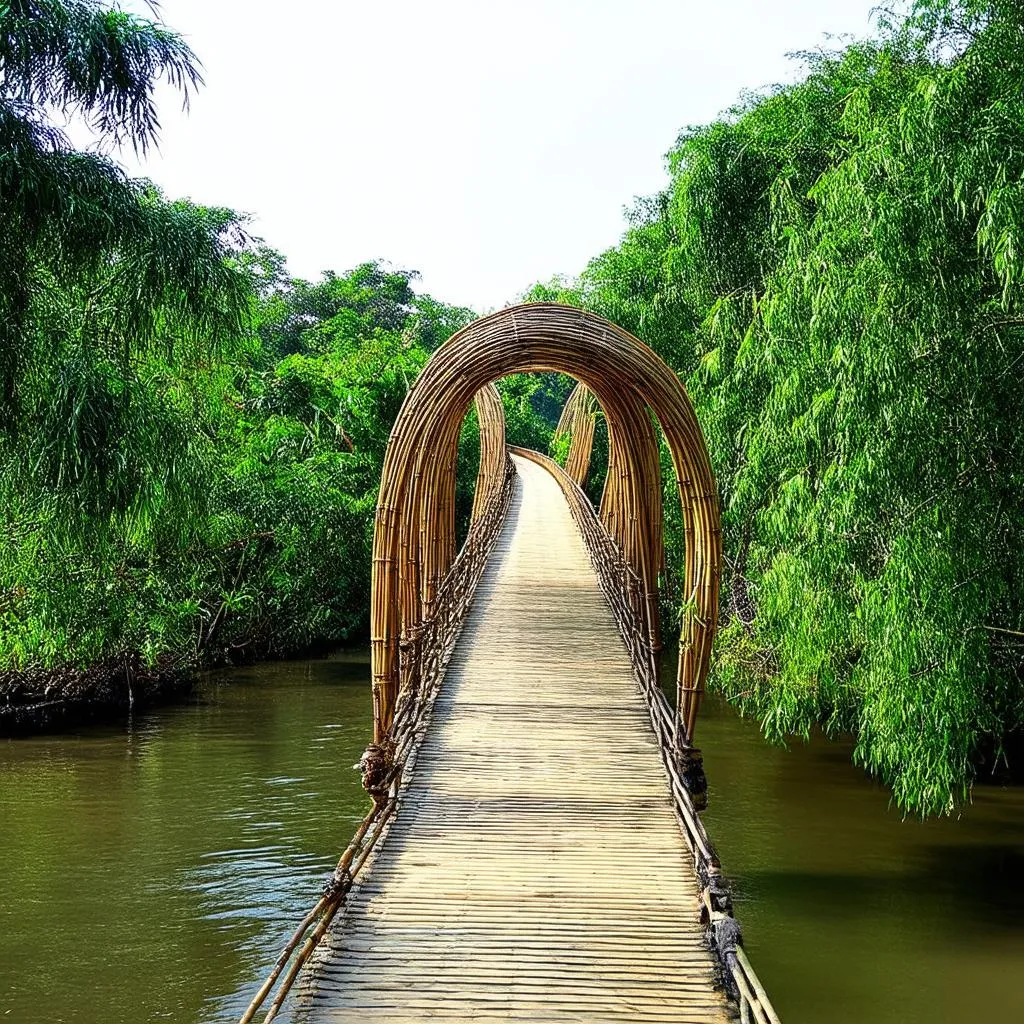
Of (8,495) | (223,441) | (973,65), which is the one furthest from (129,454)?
(223,441)

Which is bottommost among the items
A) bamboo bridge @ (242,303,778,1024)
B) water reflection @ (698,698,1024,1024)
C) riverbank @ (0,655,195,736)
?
water reflection @ (698,698,1024,1024)

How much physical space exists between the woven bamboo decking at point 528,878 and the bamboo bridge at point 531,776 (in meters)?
0.01

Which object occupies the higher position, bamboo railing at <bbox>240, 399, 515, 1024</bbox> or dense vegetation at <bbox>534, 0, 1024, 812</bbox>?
dense vegetation at <bbox>534, 0, 1024, 812</bbox>

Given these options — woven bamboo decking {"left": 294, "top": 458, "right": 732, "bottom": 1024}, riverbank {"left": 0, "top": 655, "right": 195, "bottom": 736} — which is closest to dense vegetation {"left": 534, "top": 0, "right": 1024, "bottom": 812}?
woven bamboo decking {"left": 294, "top": 458, "right": 732, "bottom": 1024}

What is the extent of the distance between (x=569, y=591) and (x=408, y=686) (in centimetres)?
402

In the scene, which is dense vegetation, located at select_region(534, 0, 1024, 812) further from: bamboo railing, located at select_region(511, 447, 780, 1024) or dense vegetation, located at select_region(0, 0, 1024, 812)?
bamboo railing, located at select_region(511, 447, 780, 1024)

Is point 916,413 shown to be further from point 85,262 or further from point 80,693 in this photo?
point 80,693

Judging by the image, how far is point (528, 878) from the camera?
5.04 metres

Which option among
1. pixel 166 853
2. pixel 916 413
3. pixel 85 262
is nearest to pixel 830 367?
pixel 916 413

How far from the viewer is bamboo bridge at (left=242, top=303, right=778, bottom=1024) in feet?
13.6

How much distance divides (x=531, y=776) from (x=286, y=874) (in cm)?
267

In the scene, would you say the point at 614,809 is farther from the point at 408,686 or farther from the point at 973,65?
the point at 973,65

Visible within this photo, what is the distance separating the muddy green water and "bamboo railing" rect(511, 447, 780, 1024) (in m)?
1.31

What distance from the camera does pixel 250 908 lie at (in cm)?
749
